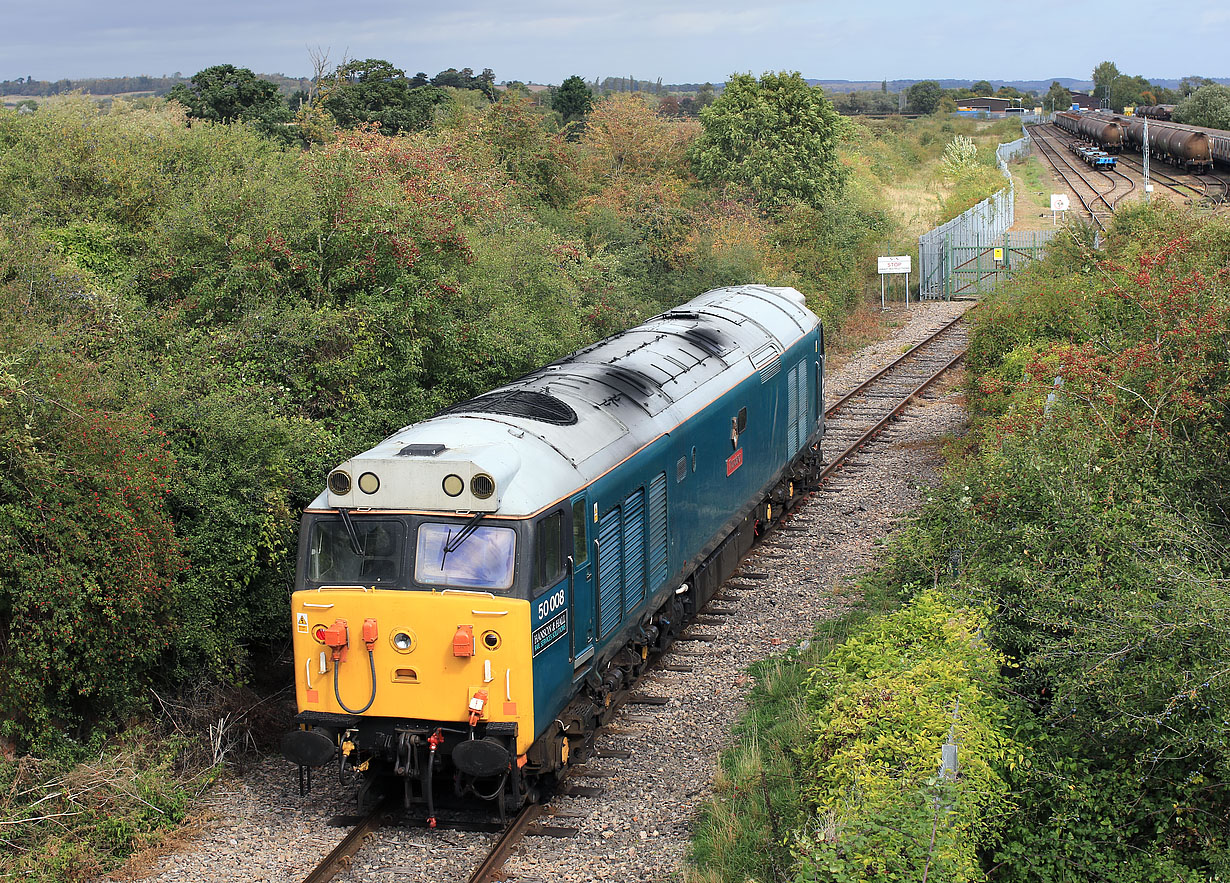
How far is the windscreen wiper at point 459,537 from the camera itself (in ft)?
30.1

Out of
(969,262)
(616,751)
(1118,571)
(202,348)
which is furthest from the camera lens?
(969,262)

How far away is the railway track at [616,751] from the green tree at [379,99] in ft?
62.5

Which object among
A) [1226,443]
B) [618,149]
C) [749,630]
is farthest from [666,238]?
[1226,443]

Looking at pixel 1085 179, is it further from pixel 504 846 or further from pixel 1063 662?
pixel 504 846

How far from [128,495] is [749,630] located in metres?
7.62

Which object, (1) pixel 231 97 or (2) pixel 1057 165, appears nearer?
(1) pixel 231 97

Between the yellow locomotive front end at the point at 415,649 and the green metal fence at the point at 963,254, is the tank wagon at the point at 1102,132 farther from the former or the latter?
the yellow locomotive front end at the point at 415,649

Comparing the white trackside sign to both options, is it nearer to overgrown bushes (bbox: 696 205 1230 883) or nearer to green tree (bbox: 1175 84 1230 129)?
overgrown bushes (bbox: 696 205 1230 883)

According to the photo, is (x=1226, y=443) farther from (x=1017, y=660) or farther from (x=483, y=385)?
(x=483, y=385)

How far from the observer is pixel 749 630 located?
1406 cm

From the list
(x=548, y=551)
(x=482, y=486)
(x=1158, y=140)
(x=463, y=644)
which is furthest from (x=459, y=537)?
(x=1158, y=140)

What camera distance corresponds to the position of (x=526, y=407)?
11.2 meters

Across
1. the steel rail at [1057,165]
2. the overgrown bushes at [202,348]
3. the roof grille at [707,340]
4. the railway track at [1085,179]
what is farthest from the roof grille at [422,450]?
the steel rail at [1057,165]

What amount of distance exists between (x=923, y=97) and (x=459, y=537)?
6107 inches
